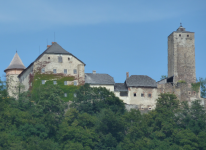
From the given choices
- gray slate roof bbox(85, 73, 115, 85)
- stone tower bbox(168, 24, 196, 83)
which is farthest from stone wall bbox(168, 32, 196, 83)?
Answer: gray slate roof bbox(85, 73, 115, 85)

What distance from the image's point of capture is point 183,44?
80.5 meters

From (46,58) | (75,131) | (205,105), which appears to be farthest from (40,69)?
(205,105)

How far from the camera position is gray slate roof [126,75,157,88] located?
78.1m

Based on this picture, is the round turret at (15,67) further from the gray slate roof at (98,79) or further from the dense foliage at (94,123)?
the gray slate roof at (98,79)


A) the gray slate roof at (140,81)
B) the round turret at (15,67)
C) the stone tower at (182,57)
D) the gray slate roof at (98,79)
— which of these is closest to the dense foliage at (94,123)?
the gray slate roof at (98,79)

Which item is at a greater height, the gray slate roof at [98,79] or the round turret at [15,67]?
the round turret at [15,67]

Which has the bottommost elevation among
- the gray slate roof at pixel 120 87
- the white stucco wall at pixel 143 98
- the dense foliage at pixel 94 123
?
the dense foliage at pixel 94 123

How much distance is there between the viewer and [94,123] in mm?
69062

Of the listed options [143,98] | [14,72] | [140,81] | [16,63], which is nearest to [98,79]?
[140,81]

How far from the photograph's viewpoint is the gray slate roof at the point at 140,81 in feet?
256

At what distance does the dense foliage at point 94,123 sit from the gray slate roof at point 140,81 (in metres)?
4.36

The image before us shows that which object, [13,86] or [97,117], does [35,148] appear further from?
[13,86]

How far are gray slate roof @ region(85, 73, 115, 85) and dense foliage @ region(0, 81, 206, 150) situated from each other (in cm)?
383

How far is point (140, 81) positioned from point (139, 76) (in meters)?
1.65
